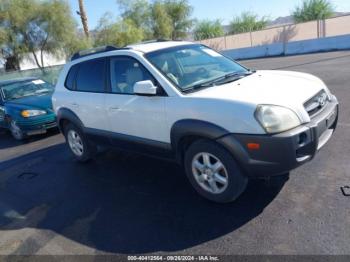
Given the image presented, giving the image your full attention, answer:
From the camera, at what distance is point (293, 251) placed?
2.77 meters

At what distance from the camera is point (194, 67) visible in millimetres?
4176

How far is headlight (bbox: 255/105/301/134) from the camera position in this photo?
302 centimetres

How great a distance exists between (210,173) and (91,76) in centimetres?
258

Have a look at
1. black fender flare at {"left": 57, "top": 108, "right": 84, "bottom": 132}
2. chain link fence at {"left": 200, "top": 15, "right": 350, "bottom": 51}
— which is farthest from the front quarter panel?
chain link fence at {"left": 200, "top": 15, "right": 350, "bottom": 51}

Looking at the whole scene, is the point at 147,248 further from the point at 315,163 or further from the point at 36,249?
the point at 315,163

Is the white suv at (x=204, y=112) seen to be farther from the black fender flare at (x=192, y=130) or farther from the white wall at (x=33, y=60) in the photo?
the white wall at (x=33, y=60)

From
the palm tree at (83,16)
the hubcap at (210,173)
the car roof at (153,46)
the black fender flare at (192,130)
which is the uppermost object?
the palm tree at (83,16)

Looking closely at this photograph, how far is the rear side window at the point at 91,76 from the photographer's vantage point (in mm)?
4720

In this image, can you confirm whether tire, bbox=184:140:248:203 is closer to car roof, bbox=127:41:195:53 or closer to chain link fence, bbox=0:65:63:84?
car roof, bbox=127:41:195:53

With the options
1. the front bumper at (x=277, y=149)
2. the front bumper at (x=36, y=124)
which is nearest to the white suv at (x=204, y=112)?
the front bumper at (x=277, y=149)

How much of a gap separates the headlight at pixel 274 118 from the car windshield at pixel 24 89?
7.34m

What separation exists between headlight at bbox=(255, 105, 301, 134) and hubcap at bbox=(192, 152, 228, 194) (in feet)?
2.24

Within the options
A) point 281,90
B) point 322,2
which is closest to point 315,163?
point 281,90

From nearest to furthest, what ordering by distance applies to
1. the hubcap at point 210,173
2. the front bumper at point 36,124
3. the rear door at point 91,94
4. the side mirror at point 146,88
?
the hubcap at point 210,173 < the side mirror at point 146,88 < the rear door at point 91,94 < the front bumper at point 36,124
